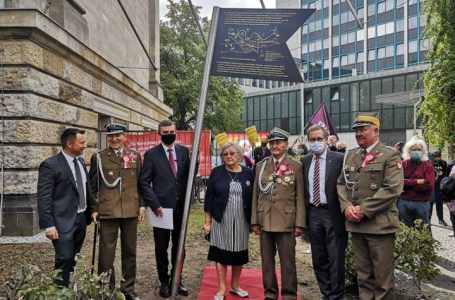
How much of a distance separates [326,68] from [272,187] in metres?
54.3

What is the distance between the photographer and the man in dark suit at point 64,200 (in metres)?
4.16

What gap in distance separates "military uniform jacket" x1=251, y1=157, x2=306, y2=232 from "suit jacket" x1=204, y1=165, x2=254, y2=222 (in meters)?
0.13

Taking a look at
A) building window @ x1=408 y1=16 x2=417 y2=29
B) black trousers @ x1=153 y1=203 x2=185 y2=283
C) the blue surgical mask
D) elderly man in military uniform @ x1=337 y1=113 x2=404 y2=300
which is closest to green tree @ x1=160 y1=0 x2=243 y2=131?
the blue surgical mask

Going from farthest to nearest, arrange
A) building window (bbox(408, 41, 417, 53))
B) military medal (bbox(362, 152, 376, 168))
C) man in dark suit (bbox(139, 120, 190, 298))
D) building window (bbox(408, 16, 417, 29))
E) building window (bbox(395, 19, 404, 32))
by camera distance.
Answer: building window (bbox(395, 19, 404, 32)) < building window (bbox(408, 41, 417, 53)) < building window (bbox(408, 16, 417, 29)) < man in dark suit (bbox(139, 120, 190, 298)) < military medal (bbox(362, 152, 376, 168))

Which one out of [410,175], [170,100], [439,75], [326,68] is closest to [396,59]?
[326,68]

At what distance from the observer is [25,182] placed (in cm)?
814

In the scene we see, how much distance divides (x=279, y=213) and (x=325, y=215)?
19.2 inches

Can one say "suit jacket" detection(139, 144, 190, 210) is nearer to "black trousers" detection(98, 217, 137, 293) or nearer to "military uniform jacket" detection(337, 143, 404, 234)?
"black trousers" detection(98, 217, 137, 293)

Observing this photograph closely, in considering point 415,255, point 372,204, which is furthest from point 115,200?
point 415,255

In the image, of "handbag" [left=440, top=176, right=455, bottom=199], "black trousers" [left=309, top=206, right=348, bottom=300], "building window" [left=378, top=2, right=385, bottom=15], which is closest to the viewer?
"black trousers" [left=309, top=206, right=348, bottom=300]

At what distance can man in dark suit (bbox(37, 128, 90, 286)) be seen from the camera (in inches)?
164

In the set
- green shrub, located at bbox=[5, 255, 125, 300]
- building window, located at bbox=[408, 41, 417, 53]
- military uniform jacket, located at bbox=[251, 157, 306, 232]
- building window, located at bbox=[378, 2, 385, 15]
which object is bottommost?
green shrub, located at bbox=[5, 255, 125, 300]

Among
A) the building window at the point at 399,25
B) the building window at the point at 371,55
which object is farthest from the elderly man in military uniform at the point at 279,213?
the building window at the point at 371,55

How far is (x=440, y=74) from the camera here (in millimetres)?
12469
